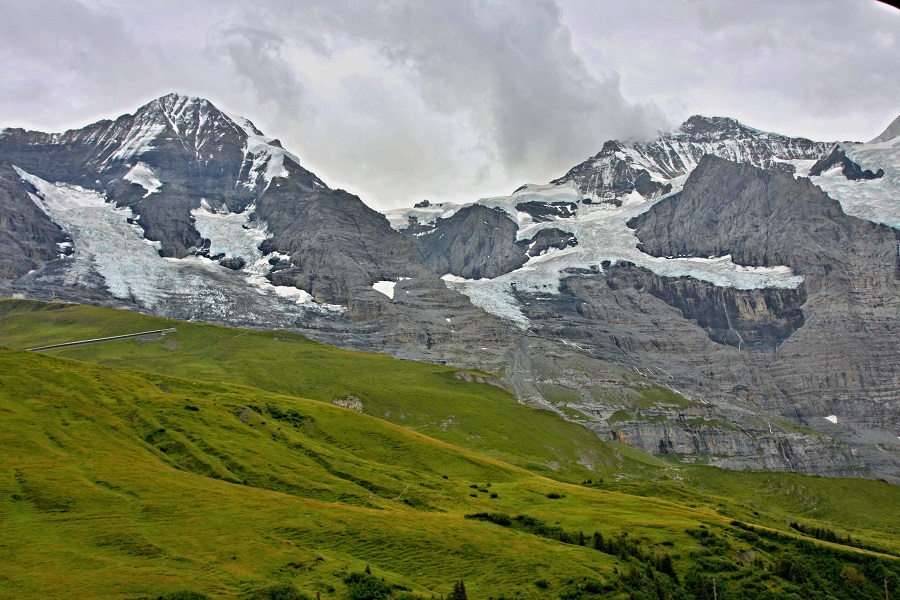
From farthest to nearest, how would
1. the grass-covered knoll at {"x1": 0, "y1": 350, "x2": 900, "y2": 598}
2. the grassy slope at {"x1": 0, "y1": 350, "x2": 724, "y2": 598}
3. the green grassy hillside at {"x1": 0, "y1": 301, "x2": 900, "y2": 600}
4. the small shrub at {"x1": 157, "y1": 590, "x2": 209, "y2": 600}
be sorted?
1. the grass-covered knoll at {"x1": 0, "y1": 350, "x2": 900, "y2": 598}
2. the green grassy hillside at {"x1": 0, "y1": 301, "x2": 900, "y2": 600}
3. the grassy slope at {"x1": 0, "y1": 350, "x2": 724, "y2": 598}
4. the small shrub at {"x1": 157, "y1": 590, "x2": 209, "y2": 600}

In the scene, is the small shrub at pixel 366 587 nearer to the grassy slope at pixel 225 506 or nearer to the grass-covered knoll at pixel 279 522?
the grass-covered knoll at pixel 279 522

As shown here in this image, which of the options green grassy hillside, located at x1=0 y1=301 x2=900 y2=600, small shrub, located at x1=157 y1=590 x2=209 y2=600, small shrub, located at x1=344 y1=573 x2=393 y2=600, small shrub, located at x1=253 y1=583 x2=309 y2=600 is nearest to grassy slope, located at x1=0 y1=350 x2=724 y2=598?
green grassy hillside, located at x1=0 y1=301 x2=900 y2=600

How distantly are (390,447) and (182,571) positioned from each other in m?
84.0

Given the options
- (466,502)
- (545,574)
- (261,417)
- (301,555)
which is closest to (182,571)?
(301,555)

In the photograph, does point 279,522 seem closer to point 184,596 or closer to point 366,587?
point 366,587

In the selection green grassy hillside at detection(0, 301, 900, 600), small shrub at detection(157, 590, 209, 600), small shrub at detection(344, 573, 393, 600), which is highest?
green grassy hillside at detection(0, 301, 900, 600)

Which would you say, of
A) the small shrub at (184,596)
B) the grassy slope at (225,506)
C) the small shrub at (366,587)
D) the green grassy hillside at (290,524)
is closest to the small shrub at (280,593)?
the green grassy hillside at (290,524)

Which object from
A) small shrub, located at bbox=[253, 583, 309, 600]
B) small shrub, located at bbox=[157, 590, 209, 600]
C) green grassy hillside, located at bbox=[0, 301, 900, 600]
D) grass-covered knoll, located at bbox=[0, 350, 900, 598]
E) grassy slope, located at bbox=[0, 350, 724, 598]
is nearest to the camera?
small shrub, located at bbox=[157, 590, 209, 600]

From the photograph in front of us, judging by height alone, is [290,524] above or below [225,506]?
below

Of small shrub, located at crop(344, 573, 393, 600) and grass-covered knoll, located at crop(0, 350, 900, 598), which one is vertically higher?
grass-covered knoll, located at crop(0, 350, 900, 598)

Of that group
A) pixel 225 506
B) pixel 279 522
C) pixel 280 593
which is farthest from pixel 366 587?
pixel 225 506

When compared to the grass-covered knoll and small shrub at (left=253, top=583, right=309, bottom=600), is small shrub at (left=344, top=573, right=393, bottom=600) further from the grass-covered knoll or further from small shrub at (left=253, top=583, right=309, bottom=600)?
small shrub at (left=253, top=583, right=309, bottom=600)

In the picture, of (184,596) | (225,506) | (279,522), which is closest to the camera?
(184,596)

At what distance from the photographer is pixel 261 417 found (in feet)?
457
